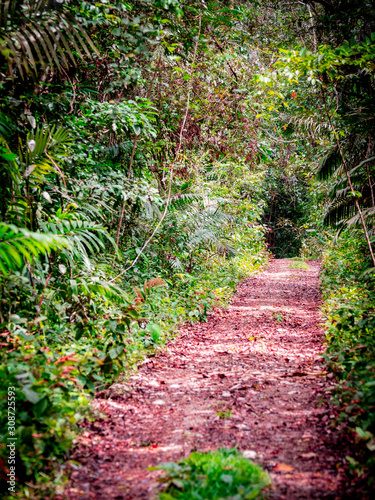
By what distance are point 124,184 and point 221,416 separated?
359cm

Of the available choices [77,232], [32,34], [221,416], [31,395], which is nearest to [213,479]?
[221,416]

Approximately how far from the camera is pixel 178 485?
209cm

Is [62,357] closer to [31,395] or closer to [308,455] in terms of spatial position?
[31,395]

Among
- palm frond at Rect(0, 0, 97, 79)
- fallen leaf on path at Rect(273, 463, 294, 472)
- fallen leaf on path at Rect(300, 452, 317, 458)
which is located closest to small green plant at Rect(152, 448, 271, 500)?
fallen leaf on path at Rect(273, 463, 294, 472)

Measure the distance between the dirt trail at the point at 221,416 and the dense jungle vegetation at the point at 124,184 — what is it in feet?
0.79

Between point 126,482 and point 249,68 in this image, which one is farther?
point 249,68

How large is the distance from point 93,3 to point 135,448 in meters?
5.16

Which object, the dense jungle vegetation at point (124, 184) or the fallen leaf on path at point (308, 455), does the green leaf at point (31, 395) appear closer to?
the dense jungle vegetation at point (124, 184)

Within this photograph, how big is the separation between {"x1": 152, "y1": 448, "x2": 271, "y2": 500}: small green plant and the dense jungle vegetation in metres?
0.66

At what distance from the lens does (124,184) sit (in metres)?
5.47

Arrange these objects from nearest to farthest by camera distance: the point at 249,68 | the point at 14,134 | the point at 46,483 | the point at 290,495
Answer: the point at 290,495 → the point at 46,483 → the point at 14,134 → the point at 249,68

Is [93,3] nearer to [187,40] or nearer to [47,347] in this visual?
[187,40]

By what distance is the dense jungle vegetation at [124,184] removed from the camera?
297cm

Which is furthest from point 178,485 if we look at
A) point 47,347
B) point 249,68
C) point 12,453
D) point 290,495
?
point 249,68
